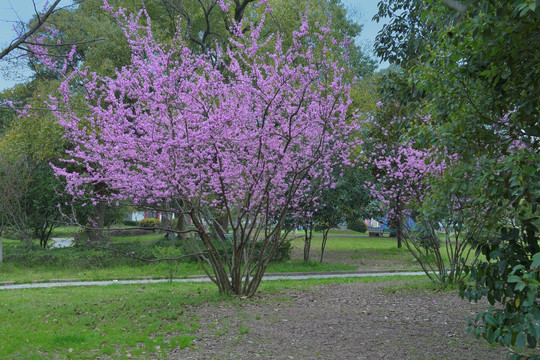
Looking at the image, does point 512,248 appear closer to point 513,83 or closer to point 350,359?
point 513,83

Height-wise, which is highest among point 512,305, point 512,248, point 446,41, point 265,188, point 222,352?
point 446,41

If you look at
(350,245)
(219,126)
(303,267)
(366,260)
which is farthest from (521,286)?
(350,245)

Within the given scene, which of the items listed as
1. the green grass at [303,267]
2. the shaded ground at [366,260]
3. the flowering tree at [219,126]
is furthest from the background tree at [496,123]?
the shaded ground at [366,260]

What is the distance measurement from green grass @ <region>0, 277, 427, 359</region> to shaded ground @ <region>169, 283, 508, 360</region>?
0.29 meters

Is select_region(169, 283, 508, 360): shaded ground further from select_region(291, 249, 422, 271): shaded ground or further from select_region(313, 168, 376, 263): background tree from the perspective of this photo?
select_region(291, 249, 422, 271): shaded ground

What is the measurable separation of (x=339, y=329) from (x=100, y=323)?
11.1 feet

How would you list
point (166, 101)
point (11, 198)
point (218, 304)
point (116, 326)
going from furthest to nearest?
1. point (11, 198)
2. point (218, 304)
3. point (166, 101)
4. point (116, 326)

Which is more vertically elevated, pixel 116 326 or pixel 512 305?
pixel 512 305

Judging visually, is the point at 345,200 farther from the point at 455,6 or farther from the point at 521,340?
the point at 455,6

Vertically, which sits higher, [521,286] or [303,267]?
[521,286]

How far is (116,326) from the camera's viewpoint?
6305mm

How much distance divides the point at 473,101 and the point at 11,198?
1540 centimetres

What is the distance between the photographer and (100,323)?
21.5ft

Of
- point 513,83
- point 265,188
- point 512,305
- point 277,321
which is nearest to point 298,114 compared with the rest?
point 265,188
